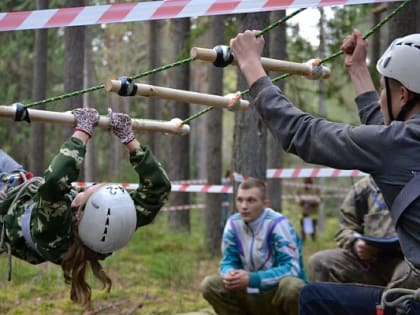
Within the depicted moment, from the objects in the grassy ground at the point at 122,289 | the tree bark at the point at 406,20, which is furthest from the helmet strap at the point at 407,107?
the grassy ground at the point at 122,289

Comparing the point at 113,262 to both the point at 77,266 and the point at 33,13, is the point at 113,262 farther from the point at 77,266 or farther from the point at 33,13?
the point at 33,13

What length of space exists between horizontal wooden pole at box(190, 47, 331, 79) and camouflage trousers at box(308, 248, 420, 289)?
2.50 meters

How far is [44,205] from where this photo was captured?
438 cm

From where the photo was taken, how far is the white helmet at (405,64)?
130 inches

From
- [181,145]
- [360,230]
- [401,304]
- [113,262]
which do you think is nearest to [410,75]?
[401,304]

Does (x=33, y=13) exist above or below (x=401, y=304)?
above

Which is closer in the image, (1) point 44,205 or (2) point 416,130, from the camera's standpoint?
(2) point 416,130

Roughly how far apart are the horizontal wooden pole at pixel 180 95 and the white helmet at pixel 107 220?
71 cm

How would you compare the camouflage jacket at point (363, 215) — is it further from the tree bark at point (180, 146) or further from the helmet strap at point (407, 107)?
the tree bark at point (180, 146)

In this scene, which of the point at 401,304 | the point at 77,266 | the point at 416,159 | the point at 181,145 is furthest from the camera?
the point at 181,145

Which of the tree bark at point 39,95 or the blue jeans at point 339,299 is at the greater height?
Answer: the tree bark at point 39,95

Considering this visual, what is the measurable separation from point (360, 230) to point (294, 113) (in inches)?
143

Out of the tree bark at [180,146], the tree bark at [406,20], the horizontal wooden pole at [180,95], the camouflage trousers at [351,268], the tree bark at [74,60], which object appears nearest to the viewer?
the horizontal wooden pole at [180,95]

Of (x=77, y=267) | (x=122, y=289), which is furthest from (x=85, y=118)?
(x=122, y=289)
